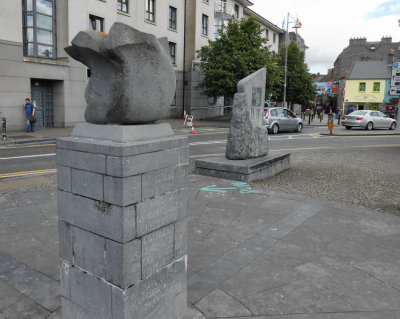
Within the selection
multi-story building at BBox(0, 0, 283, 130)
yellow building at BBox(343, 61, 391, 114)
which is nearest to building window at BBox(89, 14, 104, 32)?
multi-story building at BBox(0, 0, 283, 130)

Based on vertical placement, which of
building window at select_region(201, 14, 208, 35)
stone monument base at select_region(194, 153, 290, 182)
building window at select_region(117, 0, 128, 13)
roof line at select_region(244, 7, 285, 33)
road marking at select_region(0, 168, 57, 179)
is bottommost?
road marking at select_region(0, 168, 57, 179)

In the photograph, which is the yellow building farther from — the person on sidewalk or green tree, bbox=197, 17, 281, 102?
the person on sidewalk

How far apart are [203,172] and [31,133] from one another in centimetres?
1353

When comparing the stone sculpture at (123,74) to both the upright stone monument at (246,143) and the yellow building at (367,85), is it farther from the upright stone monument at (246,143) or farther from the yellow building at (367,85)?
the yellow building at (367,85)

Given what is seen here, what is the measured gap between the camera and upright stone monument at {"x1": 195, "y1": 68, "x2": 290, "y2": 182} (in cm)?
912

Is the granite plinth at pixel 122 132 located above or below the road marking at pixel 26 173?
above

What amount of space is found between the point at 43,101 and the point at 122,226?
21.9m

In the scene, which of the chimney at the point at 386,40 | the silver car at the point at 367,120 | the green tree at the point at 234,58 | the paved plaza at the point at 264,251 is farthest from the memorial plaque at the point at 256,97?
the chimney at the point at 386,40

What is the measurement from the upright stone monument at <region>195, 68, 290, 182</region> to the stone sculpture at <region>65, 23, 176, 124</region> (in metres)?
5.98

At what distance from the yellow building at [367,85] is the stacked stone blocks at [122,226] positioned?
5832 cm

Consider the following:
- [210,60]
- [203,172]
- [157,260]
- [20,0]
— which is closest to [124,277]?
[157,260]

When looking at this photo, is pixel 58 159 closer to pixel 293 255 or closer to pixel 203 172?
pixel 293 255

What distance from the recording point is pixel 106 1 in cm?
2431

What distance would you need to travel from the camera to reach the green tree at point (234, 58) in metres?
29.0
